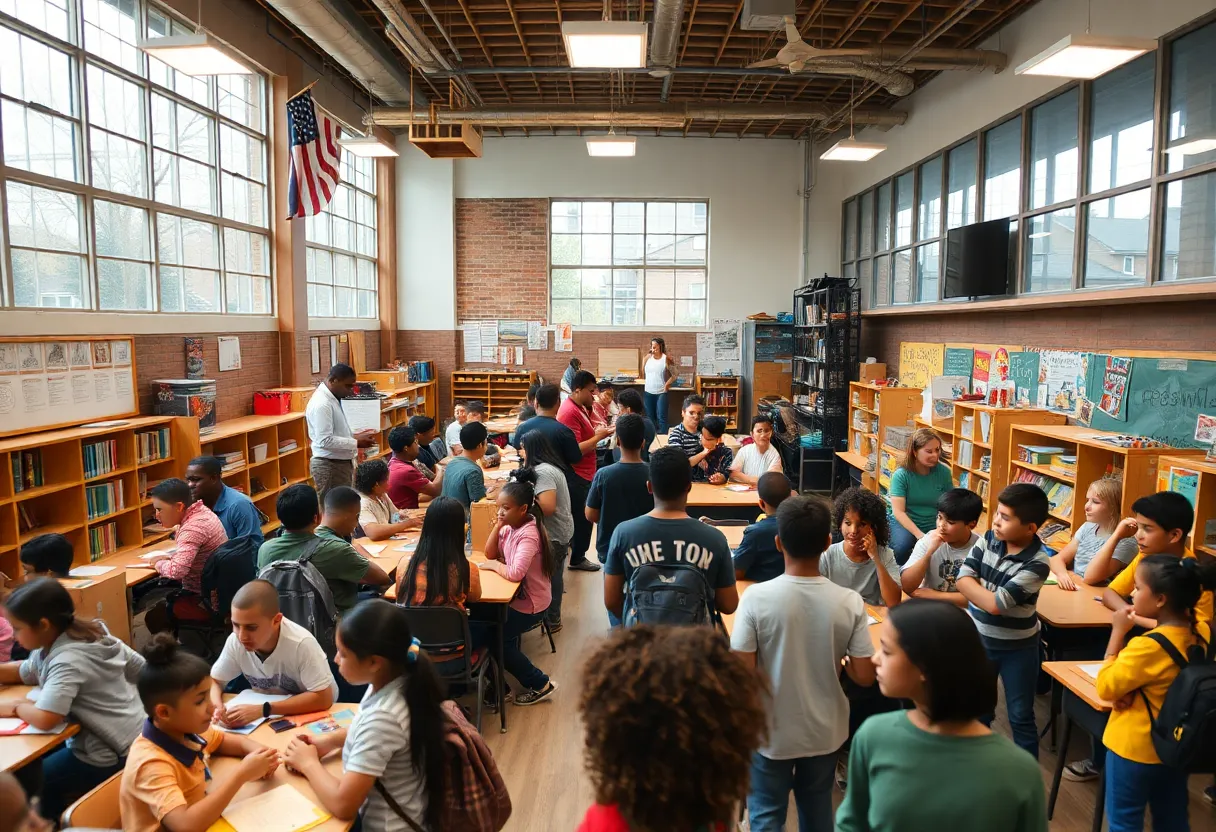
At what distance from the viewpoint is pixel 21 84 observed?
528cm

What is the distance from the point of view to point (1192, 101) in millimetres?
4918

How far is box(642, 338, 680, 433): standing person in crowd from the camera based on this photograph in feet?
38.4

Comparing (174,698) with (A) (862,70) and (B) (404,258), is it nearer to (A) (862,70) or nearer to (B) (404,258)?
(A) (862,70)

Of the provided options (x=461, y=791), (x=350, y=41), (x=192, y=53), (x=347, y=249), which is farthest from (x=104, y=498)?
(x=347, y=249)

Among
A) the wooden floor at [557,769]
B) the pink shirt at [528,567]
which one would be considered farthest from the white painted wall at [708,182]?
the pink shirt at [528,567]

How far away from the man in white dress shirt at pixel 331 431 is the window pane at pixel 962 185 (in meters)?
6.51

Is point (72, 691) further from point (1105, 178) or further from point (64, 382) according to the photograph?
point (1105, 178)

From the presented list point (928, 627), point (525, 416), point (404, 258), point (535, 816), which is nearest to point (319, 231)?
point (404, 258)

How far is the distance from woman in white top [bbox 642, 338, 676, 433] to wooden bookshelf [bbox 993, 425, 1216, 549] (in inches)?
243

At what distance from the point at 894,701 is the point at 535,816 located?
1654mm

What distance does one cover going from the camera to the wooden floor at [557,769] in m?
3.30

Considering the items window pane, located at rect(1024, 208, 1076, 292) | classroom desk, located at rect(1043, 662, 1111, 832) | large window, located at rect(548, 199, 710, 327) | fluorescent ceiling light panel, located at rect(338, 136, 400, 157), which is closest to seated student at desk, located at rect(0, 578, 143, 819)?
classroom desk, located at rect(1043, 662, 1111, 832)

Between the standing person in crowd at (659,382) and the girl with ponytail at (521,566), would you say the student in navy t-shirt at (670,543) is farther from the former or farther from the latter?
the standing person in crowd at (659,382)

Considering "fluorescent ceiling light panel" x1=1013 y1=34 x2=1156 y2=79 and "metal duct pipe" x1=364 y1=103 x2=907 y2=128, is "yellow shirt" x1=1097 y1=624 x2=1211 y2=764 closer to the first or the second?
"fluorescent ceiling light panel" x1=1013 y1=34 x2=1156 y2=79
